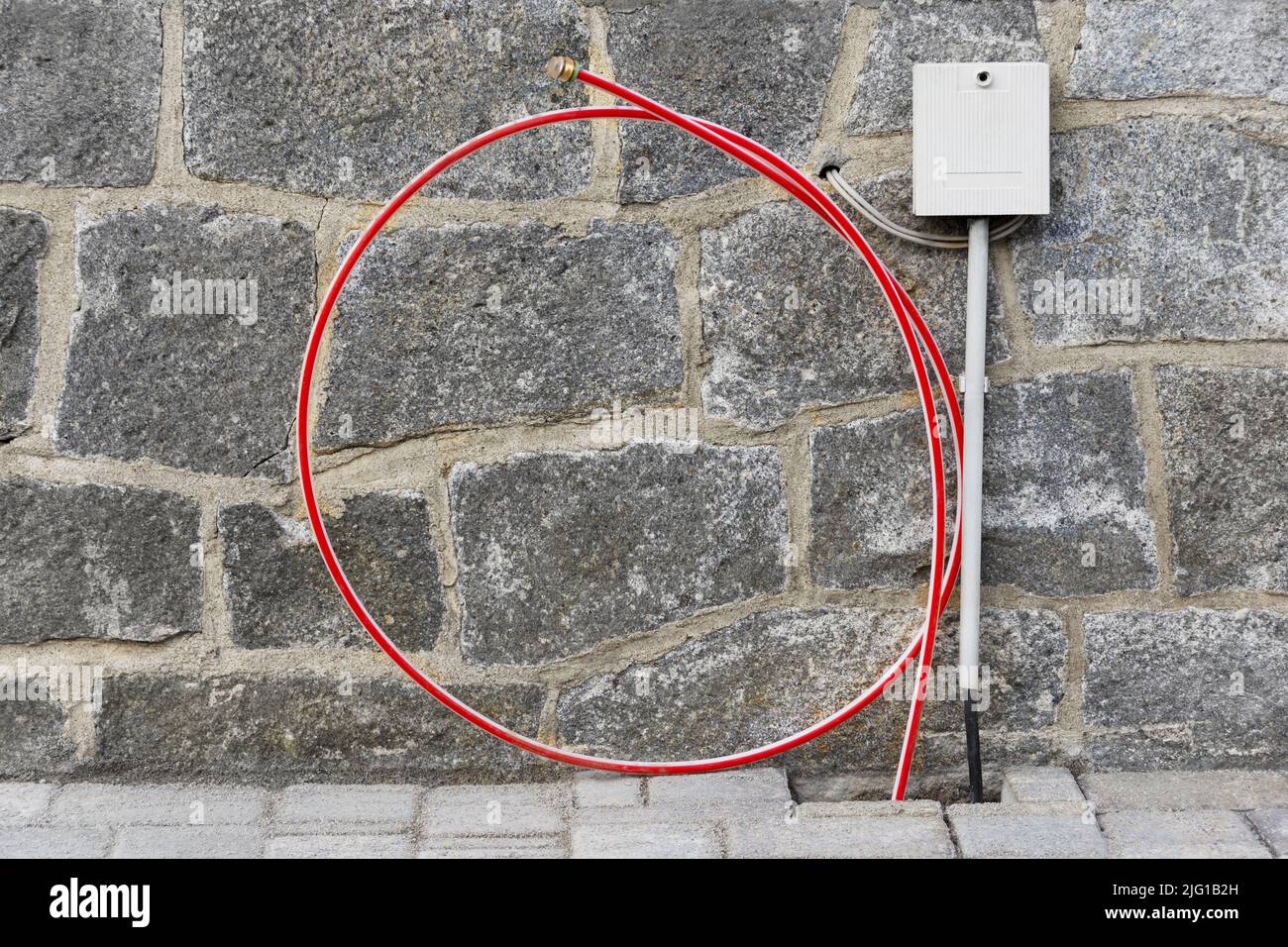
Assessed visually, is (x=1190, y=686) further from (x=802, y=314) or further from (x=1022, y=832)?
(x=802, y=314)

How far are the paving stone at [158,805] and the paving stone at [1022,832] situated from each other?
1.12m

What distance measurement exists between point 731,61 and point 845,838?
124 cm

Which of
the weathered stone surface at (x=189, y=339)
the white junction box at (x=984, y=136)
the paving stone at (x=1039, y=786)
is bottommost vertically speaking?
the paving stone at (x=1039, y=786)

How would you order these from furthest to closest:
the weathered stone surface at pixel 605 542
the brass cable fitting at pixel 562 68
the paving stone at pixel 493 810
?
the weathered stone surface at pixel 605 542 < the paving stone at pixel 493 810 < the brass cable fitting at pixel 562 68

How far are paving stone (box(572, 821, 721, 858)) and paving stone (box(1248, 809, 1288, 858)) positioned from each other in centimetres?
84

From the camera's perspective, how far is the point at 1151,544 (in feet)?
6.68

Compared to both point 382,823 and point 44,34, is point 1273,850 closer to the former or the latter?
point 382,823

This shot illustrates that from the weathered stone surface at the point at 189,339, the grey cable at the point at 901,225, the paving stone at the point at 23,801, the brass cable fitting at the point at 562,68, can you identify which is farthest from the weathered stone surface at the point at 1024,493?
the paving stone at the point at 23,801

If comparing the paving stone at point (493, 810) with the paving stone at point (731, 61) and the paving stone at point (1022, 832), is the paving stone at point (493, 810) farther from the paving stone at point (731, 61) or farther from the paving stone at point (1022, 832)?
the paving stone at point (731, 61)

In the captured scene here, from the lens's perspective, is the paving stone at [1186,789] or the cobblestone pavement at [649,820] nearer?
the cobblestone pavement at [649,820]

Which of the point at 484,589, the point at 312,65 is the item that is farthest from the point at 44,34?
the point at 484,589

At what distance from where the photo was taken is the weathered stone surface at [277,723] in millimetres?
2068

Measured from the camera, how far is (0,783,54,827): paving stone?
6.40 ft

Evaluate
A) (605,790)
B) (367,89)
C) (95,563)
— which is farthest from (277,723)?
(367,89)
